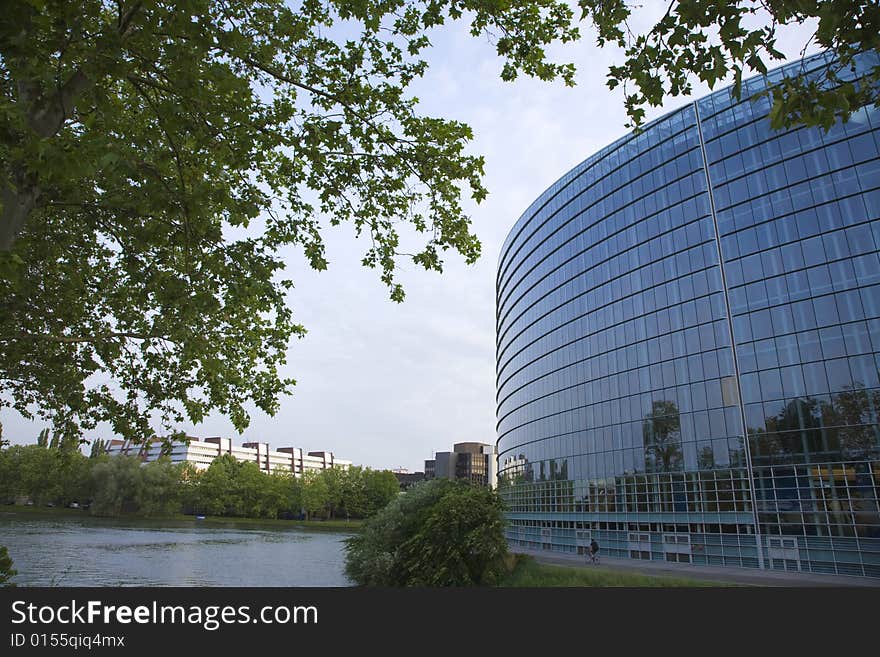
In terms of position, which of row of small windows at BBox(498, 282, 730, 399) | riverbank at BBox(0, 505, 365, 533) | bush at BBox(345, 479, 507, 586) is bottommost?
riverbank at BBox(0, 505, 365, 533)

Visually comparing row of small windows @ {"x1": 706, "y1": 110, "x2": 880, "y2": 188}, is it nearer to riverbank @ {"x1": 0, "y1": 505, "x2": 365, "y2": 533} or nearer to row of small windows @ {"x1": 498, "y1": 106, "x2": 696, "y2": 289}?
row of small windows @ {"x1": 498, "y1": 106, "x2": 696, "y2": 289}

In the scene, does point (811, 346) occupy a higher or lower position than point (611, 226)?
lower

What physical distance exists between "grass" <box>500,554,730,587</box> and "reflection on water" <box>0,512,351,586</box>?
1043 cm

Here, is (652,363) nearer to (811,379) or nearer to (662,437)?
(662,437)

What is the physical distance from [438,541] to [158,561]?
902 inches

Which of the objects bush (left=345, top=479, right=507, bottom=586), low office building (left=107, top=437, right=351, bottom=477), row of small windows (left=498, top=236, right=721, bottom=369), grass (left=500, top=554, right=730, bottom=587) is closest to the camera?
grass (left=500, top=554, right=730, bottom=587)

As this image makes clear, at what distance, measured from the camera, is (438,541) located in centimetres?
2431

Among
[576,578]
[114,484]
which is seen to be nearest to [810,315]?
[576,578]

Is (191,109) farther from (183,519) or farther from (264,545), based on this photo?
(183,519)

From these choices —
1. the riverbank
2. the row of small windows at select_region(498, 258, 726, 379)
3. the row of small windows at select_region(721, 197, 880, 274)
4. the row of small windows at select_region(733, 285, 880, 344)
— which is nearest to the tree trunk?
the row of small windows at select_region(733, 285, 880, 344)

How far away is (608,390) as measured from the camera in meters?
41.4

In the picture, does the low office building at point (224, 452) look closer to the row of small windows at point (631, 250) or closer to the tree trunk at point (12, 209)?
the row of small windows at point (631, 250)

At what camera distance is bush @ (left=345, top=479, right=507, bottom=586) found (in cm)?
2345

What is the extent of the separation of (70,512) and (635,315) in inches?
3767
